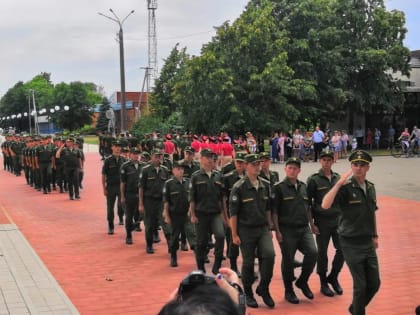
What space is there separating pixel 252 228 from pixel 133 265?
9.27 feet

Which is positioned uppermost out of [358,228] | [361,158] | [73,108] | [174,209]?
[73,108]

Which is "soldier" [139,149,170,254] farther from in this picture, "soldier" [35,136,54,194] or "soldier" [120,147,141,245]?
"soldier" [35,136,54,194]

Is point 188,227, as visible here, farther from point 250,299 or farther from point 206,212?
point 250,299

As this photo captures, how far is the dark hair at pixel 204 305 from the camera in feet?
4.95

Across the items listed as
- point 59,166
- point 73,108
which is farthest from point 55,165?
point 73,108

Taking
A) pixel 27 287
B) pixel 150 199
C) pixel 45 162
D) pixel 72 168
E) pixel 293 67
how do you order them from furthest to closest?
pixel 293 67
pixel 45 162
pixel 72 168
pixel 150 199
pixel 27 287

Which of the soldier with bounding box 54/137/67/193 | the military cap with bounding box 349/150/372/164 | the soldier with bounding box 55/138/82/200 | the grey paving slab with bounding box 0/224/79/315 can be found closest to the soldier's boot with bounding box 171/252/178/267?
the grey paving slab with bounding box 0/224/79/315

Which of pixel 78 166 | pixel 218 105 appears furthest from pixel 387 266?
pixel 218 105

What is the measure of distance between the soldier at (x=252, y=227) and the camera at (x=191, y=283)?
4.89 metres

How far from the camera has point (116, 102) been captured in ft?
285

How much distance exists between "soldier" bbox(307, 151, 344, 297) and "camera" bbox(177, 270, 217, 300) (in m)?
5.45

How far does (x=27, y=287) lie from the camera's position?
731 centimetres

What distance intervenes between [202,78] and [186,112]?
2782 mm

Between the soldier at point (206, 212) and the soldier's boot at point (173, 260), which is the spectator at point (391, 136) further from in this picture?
the soldier at point (206, 212)
